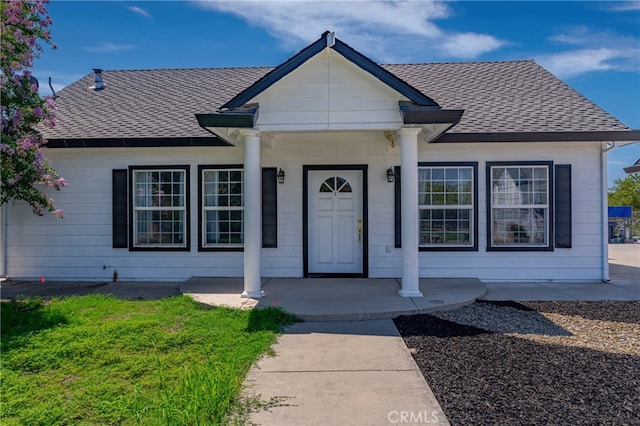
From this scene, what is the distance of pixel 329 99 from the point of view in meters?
6.45

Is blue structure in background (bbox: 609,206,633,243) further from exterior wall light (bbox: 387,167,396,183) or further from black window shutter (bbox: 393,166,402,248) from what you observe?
exterior wall light (bbox: 387,167,396,183)

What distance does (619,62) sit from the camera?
1202 cm

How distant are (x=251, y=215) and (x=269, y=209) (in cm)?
185

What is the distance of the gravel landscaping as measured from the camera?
3.05 m

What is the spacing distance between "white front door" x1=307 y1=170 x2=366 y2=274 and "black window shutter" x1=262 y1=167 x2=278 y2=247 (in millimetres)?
711

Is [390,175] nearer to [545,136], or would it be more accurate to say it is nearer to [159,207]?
[545,136]

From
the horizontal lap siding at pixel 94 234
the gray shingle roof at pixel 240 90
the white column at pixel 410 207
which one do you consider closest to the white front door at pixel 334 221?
the horizontal lap siding at pixel 94 234

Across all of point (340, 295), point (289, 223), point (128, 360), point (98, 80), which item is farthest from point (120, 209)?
point (128, 360)

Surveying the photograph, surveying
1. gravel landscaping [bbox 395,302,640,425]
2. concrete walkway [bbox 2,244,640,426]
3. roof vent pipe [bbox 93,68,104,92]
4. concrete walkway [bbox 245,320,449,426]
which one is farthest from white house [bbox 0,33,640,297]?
concrete walkway [bbox 245,320,449,426]

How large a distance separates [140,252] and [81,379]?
5.24 m

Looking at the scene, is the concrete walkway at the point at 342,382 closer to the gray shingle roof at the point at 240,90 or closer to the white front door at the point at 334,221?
the white front door at the point at 334,221

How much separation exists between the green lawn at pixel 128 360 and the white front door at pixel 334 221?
3.00 meters

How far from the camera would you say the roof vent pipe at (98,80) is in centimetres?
1089

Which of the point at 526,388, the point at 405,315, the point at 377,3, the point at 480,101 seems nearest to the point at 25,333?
the point at 405,315
